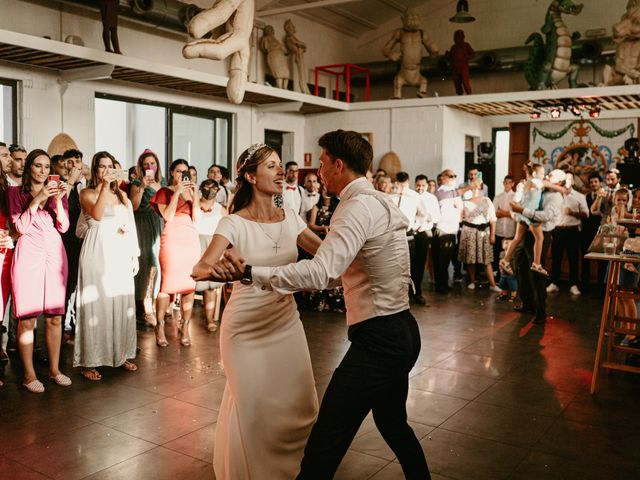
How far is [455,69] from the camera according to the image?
40.1 ft

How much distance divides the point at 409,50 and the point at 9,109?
7.56 m

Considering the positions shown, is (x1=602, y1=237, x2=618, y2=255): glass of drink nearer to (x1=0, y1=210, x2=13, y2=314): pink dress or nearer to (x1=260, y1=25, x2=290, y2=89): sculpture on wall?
(x1=0, y1=210, x2=13, y2=314): pink dress

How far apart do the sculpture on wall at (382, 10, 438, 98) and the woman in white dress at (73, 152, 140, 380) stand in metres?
9.09

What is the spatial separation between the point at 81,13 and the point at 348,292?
26.4ft

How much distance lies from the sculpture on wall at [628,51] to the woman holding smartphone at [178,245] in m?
7.78

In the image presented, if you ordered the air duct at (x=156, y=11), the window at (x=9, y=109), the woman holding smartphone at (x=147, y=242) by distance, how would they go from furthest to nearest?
the air duct at (x=156, y=11) < the window at (x=9, y=109) < the woman holding smartphone at (x=147, y=242)

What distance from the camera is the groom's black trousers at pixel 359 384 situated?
2.27 meters

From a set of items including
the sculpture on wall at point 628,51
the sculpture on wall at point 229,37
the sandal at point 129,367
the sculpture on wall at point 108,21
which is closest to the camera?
the sandal at point 129,367

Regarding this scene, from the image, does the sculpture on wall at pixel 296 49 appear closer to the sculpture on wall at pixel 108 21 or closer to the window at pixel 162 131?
the window at pixel 162 131

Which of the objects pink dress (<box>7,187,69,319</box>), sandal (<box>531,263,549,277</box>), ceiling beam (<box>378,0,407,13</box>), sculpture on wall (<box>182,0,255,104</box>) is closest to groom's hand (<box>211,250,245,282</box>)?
pink dress (<box>7,187,69,319</box>)

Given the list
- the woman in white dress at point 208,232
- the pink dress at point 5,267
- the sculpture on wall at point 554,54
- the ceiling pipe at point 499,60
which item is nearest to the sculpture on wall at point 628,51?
the sculpture on wall at point 554,54

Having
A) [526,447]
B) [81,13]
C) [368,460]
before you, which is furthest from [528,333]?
[81,13]

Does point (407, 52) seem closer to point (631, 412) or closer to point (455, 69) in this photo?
point (455, 69)

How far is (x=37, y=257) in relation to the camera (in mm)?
4379
